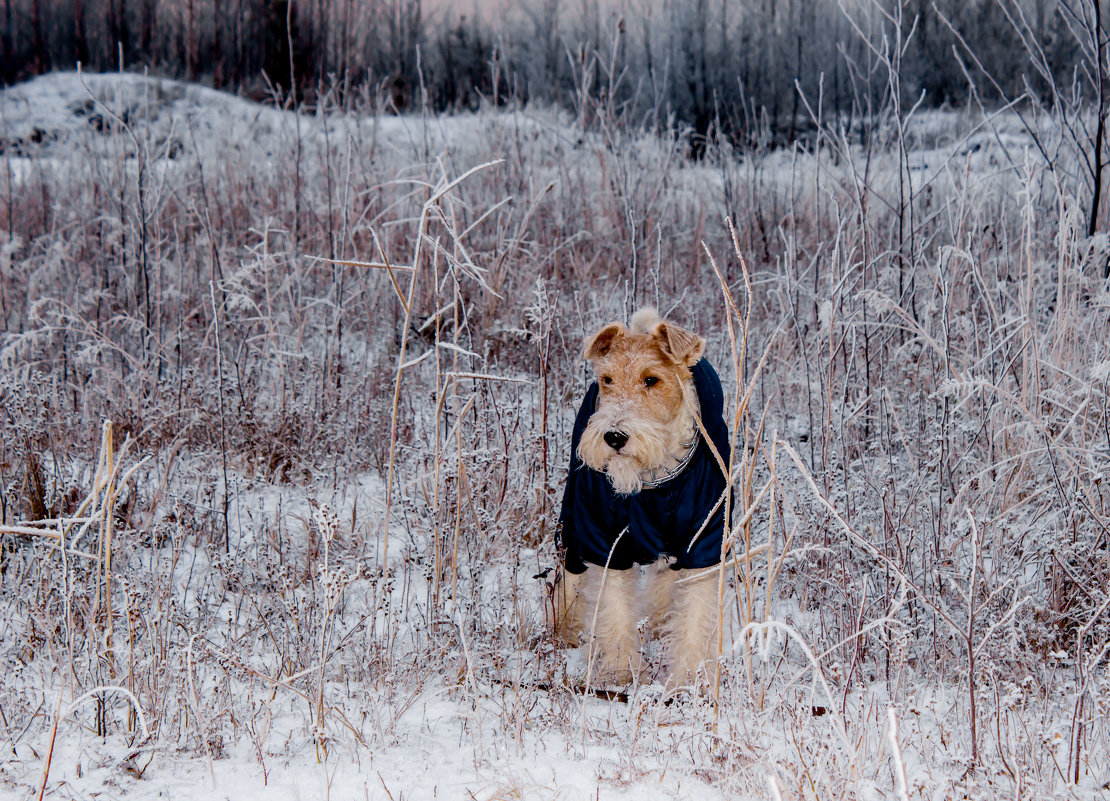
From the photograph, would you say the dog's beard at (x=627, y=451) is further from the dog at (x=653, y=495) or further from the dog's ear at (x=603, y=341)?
the dog's ear at (x=603, y=341)

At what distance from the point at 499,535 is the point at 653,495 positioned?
3.23ft

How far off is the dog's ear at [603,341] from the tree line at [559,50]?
940cm

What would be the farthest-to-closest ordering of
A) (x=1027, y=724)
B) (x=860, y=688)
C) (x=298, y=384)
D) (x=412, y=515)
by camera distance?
(x=298, y=384) → (x=412, y=515) → (x=860, y=688) → (x=1027, y=724)

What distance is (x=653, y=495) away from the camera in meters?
2.46

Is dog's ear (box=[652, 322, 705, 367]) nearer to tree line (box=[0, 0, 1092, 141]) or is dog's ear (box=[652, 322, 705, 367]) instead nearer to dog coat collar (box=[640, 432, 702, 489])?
dog coat collar (box=[640, 432, 702, 489])

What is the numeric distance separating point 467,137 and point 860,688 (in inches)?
306

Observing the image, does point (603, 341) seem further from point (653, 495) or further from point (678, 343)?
point (653, 495)

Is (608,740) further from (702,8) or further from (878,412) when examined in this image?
(702,8)

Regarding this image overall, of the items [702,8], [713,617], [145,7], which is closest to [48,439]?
[713,617]

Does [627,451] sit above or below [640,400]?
below

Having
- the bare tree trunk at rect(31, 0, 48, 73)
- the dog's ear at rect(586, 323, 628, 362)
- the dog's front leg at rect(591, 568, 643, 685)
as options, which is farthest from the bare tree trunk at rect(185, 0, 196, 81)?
the dog's front leg at rect(591, 568, 643, 685)

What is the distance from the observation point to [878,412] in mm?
3967

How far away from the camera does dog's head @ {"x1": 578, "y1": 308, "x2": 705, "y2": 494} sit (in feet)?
7.62

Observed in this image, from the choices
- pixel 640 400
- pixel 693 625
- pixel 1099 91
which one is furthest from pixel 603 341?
pixel 1099 91
